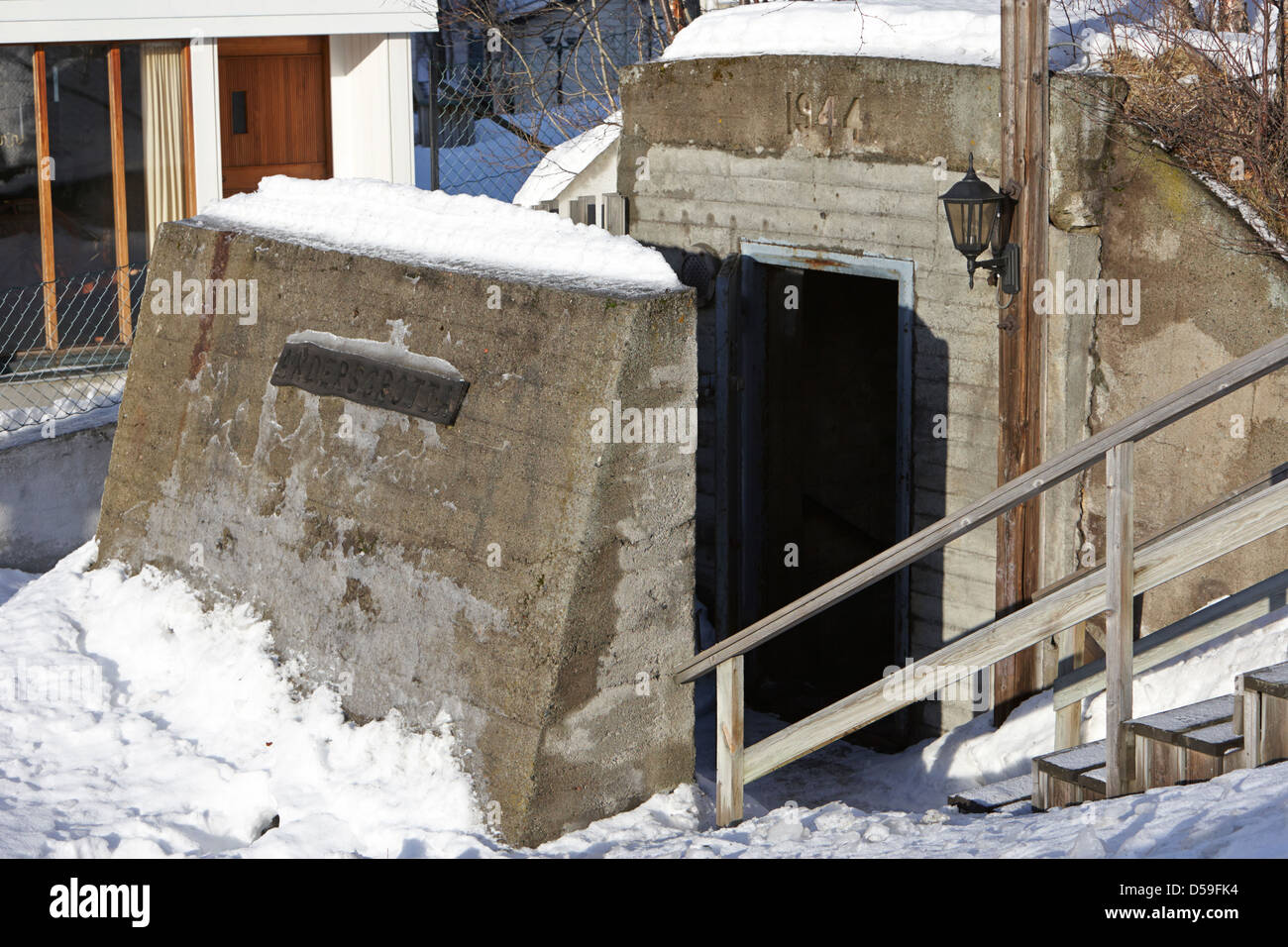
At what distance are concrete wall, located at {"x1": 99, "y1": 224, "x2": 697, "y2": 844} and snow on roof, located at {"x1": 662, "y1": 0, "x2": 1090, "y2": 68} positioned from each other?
3.00 meters

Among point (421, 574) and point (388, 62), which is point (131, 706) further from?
point (388, 62)

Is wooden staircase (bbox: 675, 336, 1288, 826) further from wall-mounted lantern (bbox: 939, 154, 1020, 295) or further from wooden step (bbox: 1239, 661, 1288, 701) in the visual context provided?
wall-mounted lantern (bbox: 939, 154, 1020, 295)

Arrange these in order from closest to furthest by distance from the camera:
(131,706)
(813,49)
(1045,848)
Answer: (1045,848) < (131,706) < (813,49)

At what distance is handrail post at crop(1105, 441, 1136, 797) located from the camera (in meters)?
4.92

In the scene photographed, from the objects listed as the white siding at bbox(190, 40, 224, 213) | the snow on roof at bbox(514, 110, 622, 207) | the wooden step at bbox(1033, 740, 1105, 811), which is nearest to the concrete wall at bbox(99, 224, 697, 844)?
the wooden step at bbox(1033, 740, 1105, 811)

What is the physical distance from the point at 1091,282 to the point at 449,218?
3.21 meters

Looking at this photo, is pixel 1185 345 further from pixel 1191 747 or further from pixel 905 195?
pixel 1191 747

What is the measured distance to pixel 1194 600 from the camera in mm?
7570

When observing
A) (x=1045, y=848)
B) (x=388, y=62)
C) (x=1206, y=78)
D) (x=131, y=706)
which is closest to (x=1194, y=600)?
(x=1206, y=78)

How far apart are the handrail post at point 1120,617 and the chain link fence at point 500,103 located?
34.0 feet

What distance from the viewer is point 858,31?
8562 mm

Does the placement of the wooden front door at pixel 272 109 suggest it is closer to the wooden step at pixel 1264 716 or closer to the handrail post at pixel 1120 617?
the handrail post at pixel 1120 617

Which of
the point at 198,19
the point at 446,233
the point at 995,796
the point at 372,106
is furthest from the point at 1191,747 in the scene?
the point at 372,106

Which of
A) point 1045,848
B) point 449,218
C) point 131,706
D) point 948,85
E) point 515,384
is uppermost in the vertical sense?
point 948,85
